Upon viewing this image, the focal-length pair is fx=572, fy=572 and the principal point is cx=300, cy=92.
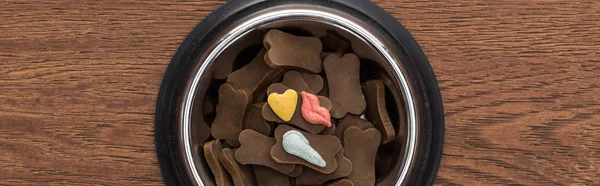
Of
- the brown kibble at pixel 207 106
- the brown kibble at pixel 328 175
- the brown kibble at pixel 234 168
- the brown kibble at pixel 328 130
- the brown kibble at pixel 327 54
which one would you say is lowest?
the brown kibble at pixel 328 175

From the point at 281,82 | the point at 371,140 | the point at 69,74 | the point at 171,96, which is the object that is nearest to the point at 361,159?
the point at 371,140

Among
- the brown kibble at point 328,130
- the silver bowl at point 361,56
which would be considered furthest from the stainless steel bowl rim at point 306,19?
the brown kibble at point 328,130

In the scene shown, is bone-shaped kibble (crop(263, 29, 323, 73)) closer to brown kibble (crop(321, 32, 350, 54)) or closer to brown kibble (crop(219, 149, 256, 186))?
brown kibble (crop(321, 32, 350, 54))

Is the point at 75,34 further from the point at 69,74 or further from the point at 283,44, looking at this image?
the point at 283,44

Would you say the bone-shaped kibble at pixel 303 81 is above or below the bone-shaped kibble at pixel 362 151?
above

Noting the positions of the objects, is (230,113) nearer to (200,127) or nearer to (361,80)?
(200,127)

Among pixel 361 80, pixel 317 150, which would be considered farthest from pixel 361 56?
pixel 317 150

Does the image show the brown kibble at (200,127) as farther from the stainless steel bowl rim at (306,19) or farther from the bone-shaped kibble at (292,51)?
the bone-shaped kibble at (292,51)
